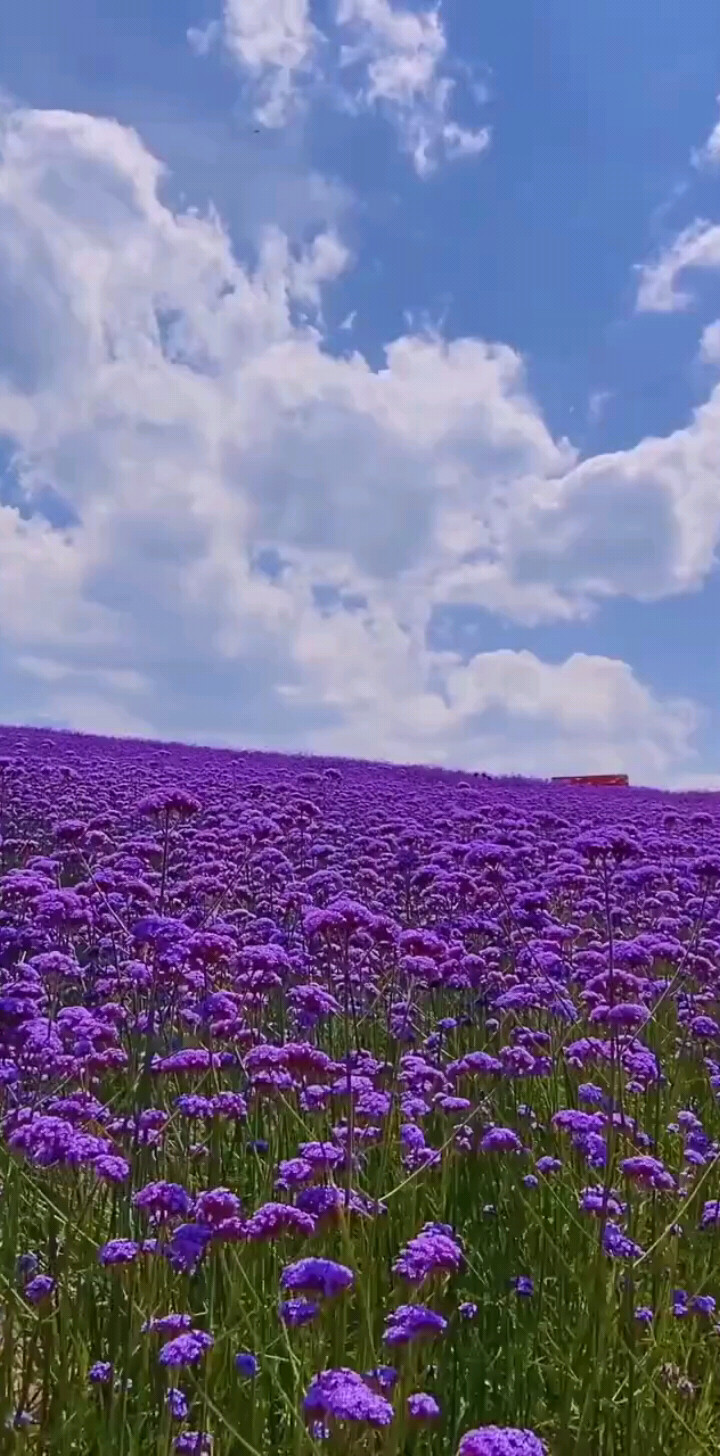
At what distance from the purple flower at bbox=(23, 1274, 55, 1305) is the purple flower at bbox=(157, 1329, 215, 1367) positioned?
70 cm

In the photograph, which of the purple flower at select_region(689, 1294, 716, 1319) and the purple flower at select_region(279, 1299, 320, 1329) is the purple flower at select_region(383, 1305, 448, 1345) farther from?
the purple flower at select_region(689, 1294, 716, 1319)

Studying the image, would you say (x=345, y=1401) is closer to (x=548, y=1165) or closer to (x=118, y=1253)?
(x=118, y=1253)

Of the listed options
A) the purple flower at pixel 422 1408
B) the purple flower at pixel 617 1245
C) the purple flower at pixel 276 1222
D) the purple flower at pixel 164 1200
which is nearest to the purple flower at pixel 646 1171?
the purple flower at pixel 617 1245

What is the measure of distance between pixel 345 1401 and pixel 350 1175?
1019 mm

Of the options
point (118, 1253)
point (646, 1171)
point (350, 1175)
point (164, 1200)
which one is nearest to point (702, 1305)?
point (646, 1171)

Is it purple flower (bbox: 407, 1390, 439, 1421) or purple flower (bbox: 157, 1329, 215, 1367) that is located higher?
purple flower (bbox: 157, 1329, 215, 1367)

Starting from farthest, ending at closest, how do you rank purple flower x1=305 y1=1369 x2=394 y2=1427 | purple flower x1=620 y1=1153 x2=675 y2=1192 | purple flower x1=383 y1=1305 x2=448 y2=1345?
purple flower x1=620 y1=1153 x2=675 y2=1192 → purple flower x1=383 y1=1305 x2=448 y2=1345 → purple flower x1=305 y1=1369 x2=394 y2=1427

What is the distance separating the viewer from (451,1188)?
4430mm

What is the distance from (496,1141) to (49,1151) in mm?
1383

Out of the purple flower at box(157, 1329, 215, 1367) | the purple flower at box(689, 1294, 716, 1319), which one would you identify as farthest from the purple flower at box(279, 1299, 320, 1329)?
the purple flower at box(689, 1294, 716, 1319)

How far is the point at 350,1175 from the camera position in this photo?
328cm

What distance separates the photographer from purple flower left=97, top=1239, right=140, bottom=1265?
2959 mm

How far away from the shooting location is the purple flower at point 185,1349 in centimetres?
257

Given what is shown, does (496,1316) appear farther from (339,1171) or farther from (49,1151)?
(49,1151)
